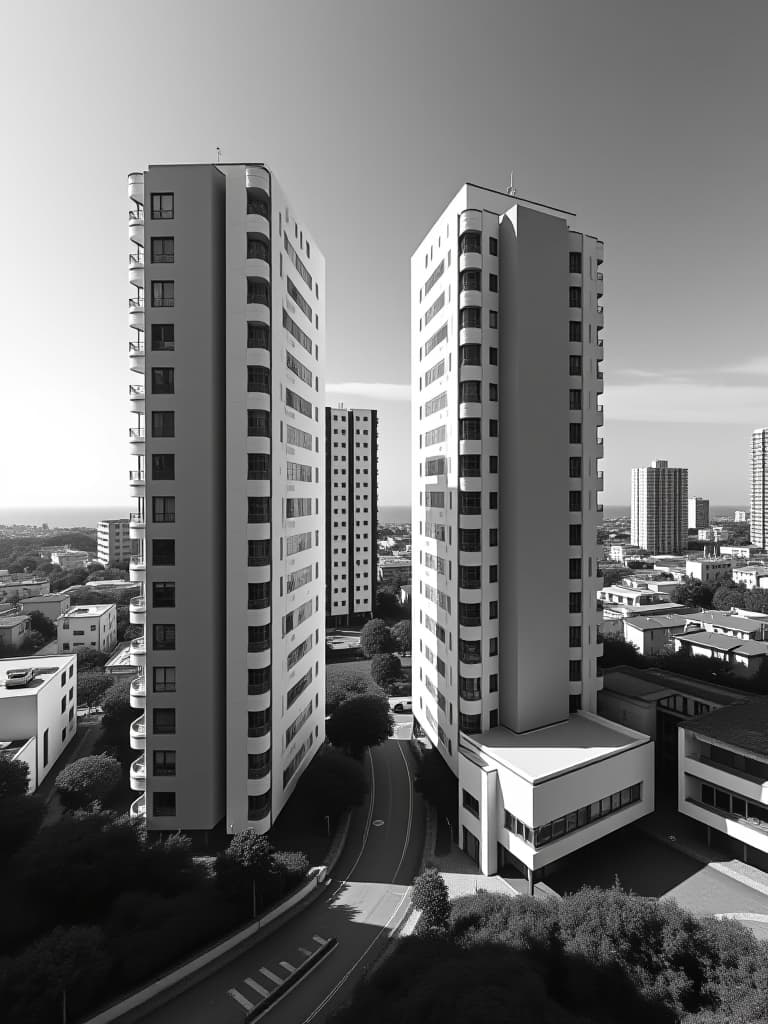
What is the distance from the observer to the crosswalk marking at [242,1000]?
18.5 m

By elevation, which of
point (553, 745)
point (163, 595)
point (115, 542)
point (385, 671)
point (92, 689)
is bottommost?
point (385, 671)

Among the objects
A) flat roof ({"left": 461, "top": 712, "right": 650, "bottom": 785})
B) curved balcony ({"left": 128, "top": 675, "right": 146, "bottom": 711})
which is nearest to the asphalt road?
flat roof ({"left": 461, "top": 712, "right": 650, "bottom": 785})

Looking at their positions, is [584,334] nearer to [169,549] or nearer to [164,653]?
[169,549]

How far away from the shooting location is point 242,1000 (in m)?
18.9

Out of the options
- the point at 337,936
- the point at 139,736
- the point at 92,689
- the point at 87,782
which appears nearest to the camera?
the point at 337,936

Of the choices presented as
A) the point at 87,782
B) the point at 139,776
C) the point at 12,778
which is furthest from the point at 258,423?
the point at 12,778

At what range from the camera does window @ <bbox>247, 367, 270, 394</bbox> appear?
27266 millimetres

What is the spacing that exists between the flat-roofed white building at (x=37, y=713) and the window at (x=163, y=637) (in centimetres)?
1591

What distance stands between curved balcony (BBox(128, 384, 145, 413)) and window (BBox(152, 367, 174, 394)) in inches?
32.8

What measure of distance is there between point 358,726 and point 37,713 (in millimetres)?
22555

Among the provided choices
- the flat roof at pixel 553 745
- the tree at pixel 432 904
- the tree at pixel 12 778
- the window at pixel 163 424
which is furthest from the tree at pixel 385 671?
the window at pixel 163 424

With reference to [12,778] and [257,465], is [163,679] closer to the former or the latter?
[12,778]

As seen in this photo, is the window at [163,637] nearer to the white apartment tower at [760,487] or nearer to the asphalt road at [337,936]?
the asphalt road at [337,936]

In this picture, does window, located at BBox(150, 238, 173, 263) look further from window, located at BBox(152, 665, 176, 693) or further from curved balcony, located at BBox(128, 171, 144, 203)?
window, located at BBox(152, 665, 176, 693)
